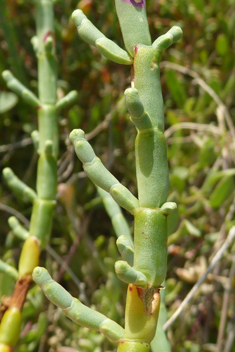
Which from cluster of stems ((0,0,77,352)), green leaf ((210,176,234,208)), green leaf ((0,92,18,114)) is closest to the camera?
cluster of stems ((0,0,77,352))

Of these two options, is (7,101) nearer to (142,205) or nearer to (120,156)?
(120,156)

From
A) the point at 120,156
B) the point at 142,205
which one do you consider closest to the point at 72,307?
the point at 142,205

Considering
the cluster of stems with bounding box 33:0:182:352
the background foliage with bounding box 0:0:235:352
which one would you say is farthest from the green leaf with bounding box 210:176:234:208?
the cluster of stems with bounding box 33:0:182:352

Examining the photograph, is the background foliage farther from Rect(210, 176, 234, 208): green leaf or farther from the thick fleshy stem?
the thick fleshy stem

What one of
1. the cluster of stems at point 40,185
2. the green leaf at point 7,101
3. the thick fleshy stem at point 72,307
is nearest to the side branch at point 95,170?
the thick fleshy stem at point 72,307

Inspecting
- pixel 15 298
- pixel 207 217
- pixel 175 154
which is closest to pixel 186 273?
pixel 207 217

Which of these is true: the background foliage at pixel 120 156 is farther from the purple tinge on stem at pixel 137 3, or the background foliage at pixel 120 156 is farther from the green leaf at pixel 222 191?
the purple tinge on stem at pixel 137 3
